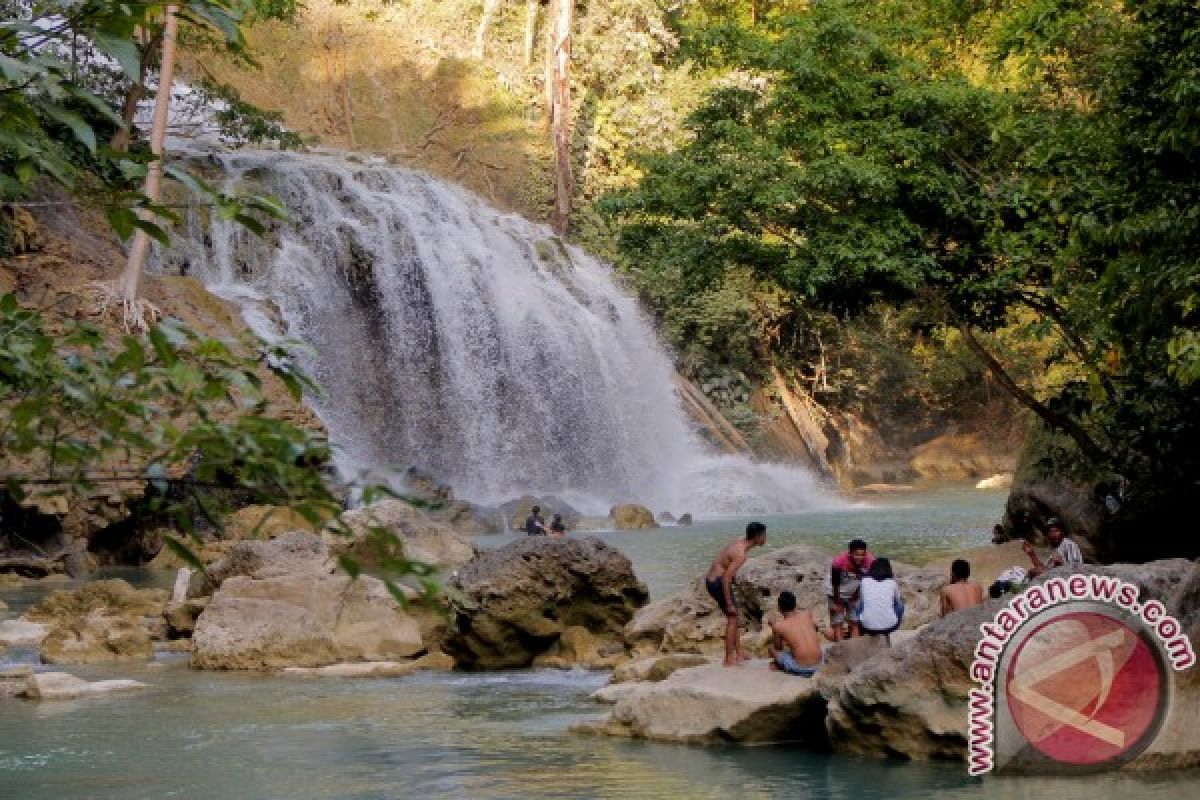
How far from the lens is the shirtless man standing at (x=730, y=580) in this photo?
445 inches

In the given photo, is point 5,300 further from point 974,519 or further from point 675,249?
point 974,519

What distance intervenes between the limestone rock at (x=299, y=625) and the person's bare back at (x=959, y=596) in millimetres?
5289

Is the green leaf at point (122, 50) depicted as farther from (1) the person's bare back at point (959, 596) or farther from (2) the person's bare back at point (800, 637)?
(1) the person's bare back at point (959, 596)

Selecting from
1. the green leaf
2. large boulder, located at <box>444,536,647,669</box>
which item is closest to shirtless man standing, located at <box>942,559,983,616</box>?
large boulder, located at <box>444,536,647,669</box>

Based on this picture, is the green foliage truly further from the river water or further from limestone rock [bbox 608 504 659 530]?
limestone rock [bbox 608 504 659 530]

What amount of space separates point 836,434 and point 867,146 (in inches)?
1073

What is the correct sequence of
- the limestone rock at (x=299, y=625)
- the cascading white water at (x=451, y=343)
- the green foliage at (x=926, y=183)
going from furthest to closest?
the cascading white water at (x=451, y=343) → the green foliage at (x=926, y=183) → the limestone rock at (x=299, y=625)

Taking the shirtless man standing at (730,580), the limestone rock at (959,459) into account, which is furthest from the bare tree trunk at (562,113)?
the shirtless man standing at (730,580)

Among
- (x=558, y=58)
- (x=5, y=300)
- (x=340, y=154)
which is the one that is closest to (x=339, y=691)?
(x=5, y=300)

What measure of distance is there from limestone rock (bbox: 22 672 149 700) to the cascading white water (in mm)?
15332

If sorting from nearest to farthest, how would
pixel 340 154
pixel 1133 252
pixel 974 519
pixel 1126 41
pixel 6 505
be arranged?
pixel 1133 252, pixel 1126 41, pixel 6 505, pixel 974 519, pixel 340 154

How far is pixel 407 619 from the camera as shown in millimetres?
15148

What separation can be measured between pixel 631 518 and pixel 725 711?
745 inches

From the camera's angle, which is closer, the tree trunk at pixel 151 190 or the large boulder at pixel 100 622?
the large boulder at pixel 100 622
